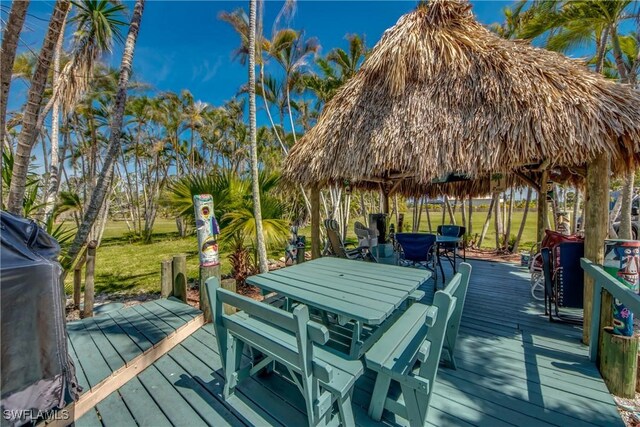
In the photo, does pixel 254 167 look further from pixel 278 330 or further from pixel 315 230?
pixel 278 330

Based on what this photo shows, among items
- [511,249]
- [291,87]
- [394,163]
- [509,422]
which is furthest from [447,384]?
[291,87]

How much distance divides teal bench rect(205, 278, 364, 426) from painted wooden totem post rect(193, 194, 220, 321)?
161cm

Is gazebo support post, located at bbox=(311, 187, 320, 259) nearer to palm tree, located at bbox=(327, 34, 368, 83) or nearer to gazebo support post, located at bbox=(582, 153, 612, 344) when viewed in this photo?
gazebo support post, located at bbox=(582, 153, 612, 344)

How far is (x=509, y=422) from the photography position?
1818 millimetres

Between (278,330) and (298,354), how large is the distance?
550 mm

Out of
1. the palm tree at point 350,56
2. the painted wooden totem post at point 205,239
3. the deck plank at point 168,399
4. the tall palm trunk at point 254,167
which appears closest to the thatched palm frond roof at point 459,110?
the tall palm trunk at point 254,167

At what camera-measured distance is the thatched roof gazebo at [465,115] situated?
2.86 metres

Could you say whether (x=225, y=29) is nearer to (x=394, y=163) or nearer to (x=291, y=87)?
(x=291, y=87)

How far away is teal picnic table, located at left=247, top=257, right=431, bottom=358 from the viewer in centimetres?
194

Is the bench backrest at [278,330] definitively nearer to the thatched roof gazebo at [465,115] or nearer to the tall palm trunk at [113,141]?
the tall palm trunk at [113,141]

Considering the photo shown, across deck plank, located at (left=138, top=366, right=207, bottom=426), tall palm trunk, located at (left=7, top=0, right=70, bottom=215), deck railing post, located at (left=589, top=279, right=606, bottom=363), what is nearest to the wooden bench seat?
deck plank, located at (left=138, top=366, right=207, bottom=426)

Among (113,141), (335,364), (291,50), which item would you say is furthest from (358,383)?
(291,50)

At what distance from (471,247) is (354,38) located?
8.82 metres

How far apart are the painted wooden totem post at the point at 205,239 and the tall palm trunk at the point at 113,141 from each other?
1324 mm
